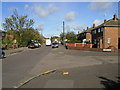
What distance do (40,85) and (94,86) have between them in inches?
89.7

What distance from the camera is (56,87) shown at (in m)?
5.89

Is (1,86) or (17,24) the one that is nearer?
(1,86)

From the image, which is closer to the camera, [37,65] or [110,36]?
[37,65]

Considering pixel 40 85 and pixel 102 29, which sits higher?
pixel 102 29

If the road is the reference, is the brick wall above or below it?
above

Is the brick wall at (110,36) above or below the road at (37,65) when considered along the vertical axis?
above

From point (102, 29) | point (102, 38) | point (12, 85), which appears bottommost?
point (12, 85)

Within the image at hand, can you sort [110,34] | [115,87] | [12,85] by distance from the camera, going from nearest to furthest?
[115,87] < [12,85] < [110,34]

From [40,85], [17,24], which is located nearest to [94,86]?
[40,85]

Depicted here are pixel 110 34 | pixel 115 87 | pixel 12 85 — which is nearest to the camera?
pixel 115 87

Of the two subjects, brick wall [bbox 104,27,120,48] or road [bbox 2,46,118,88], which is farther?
brick wall [bbox 104,27,120,48]

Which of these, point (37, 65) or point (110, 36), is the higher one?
point (110, 36)

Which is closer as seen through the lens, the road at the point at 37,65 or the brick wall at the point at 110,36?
the road at the point at 37,65

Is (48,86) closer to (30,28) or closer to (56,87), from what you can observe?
(56,87)
